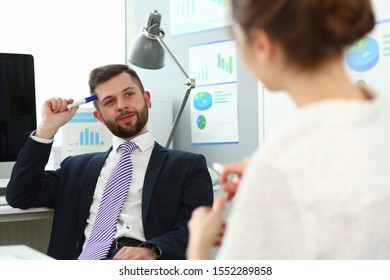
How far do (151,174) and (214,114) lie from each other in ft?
2.58

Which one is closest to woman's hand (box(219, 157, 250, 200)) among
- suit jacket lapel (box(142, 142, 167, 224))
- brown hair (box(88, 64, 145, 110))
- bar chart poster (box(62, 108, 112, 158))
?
suit jacket lapel (box(142, 142, 167, 224))

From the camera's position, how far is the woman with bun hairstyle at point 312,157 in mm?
517

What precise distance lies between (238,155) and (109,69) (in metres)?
0.74

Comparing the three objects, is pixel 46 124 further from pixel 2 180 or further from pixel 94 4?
pixel 94 4

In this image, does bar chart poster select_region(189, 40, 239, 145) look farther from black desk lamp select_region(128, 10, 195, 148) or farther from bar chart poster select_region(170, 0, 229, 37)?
black desk lamp select_region(128, 10, 195, 148)

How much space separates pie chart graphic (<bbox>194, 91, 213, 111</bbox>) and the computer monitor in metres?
0.73

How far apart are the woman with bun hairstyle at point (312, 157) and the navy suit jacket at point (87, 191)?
42.9 inches

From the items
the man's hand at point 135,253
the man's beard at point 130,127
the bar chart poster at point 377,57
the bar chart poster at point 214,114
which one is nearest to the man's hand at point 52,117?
the man's beard at point 130,127

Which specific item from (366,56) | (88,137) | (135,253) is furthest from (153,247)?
(366,56)

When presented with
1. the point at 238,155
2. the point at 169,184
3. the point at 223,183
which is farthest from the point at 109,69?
the point at 223,183

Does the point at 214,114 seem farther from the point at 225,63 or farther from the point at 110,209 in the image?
the point at 110,209

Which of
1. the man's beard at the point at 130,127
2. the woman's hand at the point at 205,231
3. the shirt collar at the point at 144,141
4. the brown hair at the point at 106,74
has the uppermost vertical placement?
the brown hair at the point at 106,74

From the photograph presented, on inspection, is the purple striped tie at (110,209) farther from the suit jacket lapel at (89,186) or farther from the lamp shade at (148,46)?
the lamp shade at (148,46)

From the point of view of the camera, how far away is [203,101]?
8.15 feet
